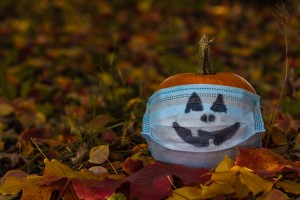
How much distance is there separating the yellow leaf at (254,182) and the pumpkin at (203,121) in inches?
7.4

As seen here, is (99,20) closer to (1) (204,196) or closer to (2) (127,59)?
(2) (127,59)

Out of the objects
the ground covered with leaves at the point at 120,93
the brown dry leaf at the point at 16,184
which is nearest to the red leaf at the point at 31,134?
the ground covered with leaves at the point at 120,93

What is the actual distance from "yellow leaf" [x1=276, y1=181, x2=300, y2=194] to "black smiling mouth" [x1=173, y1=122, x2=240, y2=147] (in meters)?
0.23

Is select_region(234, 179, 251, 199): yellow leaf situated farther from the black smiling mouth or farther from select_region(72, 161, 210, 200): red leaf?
the black smiling mouth

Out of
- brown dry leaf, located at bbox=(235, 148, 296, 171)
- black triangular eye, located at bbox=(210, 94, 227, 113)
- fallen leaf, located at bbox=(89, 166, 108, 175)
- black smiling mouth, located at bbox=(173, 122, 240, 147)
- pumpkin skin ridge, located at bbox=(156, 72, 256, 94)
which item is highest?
pumpkin skin ridge, located at bbox=(156, 72, 256, 94)

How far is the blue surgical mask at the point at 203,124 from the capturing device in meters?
2.01

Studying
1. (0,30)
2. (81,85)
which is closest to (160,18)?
(0,30)

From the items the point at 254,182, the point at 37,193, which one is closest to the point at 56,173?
the point at 37,193

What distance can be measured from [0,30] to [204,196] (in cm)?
437

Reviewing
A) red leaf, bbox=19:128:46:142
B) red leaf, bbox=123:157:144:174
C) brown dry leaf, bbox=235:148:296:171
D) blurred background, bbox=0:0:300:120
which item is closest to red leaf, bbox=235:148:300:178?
brown dry leaf, bbox=235:148:296:171

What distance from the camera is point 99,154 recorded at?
2189mm

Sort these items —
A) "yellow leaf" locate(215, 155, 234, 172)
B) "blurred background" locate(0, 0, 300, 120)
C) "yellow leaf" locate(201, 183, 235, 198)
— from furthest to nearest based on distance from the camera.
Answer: "blurred background" locate(0, 0, 300, 120) < "yellow leaf" locate(215, 155, 234, 172) < "yellow leaf" locate(201, 183, 235, 198)

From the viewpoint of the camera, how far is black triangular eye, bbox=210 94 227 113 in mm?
2020

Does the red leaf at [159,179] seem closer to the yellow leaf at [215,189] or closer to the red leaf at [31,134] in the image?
the yellow leaf at [215,189]
